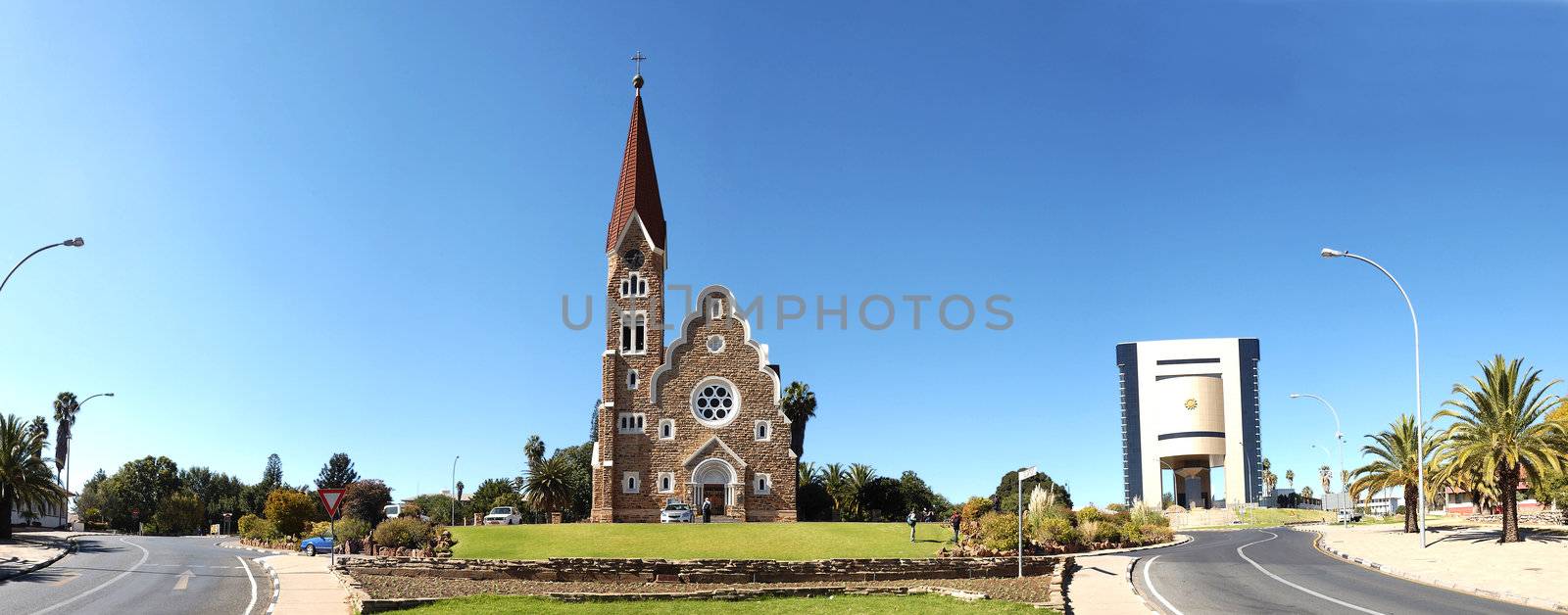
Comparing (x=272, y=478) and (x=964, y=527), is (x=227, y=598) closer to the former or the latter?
(x=964, y=527)

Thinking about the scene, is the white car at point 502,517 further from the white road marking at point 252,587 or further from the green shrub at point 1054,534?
the green shrub at point 1054,534

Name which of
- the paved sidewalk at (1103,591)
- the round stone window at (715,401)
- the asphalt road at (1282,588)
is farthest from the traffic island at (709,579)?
the round stone window at (715,401)

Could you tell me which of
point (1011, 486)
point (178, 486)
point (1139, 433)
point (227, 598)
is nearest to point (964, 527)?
point (227, 598)

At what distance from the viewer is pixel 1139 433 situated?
622ft

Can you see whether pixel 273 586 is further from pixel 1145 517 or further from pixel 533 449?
pixel 533 449

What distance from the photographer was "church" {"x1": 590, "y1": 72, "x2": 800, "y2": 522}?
63062 mm

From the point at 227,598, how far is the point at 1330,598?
971 inches

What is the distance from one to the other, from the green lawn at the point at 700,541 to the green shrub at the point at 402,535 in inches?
65.5

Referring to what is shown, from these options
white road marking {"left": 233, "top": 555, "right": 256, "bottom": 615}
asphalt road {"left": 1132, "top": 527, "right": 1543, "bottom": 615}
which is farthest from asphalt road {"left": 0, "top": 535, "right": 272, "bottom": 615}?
asphalt road {"left": 1132, "top": 527, "right": 1543, "bottom": 615}

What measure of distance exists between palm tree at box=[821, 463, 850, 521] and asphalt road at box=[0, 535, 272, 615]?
37906 millimetres

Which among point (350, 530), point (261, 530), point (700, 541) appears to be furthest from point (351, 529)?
point (700, 541)

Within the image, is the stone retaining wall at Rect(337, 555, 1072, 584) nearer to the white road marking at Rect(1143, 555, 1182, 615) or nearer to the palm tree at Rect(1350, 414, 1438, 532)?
the white road marking at Rect(1143, 555, 1182, 615)

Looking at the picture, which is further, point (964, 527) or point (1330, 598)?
point (964, 527)

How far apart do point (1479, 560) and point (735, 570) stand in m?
21.5
